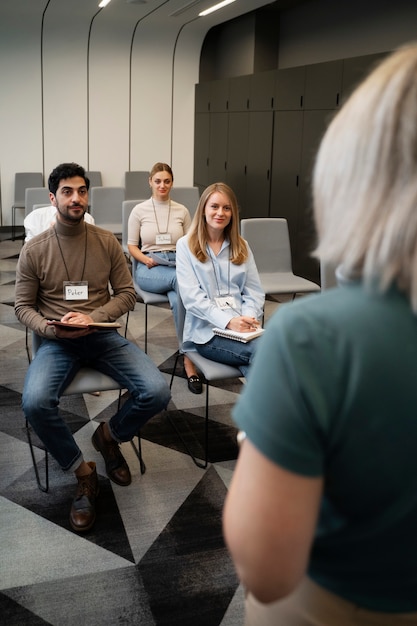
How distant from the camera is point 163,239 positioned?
4914 mm

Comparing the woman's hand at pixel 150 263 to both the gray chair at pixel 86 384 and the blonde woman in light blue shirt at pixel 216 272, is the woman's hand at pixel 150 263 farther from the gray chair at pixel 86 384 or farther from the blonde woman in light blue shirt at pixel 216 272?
the gray chair at pixel 86 384

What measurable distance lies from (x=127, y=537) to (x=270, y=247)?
283cm

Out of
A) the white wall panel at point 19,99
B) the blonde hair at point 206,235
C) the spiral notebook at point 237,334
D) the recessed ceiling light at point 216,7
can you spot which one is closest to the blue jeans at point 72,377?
the spiral notebook at point 237,334

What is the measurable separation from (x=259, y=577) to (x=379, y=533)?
0.52ft

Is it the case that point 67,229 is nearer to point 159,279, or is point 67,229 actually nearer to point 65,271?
point 65,271

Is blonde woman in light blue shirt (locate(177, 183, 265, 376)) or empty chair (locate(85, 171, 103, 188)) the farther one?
empty chair (locate(85, 171, 103, 188))

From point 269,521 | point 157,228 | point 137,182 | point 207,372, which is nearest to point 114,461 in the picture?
point 207,372

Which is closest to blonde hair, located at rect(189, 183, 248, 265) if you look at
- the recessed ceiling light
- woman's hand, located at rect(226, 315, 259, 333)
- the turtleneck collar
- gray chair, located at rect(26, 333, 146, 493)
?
woman's hand, located at rect(226, 315, 259, 333)

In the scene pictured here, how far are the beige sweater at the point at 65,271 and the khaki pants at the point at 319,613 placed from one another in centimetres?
222

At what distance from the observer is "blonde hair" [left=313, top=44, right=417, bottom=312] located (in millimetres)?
649

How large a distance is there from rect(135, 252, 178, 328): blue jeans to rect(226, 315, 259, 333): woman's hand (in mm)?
1083

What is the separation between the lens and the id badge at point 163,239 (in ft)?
16.1

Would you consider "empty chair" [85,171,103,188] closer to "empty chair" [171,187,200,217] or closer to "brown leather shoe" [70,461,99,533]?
"empty chair" [171,187,200,217]

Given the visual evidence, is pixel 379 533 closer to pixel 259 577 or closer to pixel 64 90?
pixel 259 577
